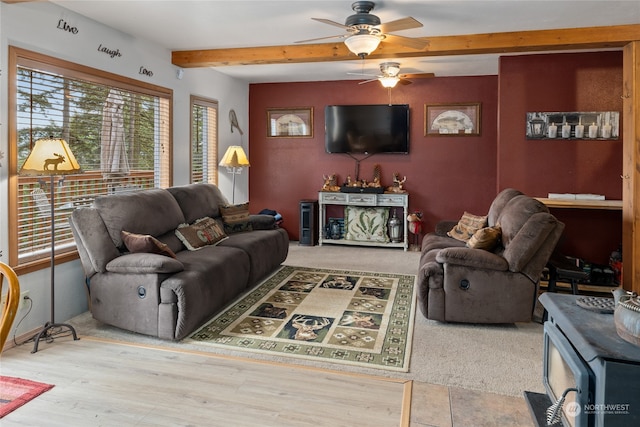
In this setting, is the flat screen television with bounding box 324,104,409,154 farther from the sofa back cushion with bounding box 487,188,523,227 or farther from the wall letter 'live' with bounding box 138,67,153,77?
the wall letter 'live' with bounding box 138,67,153,77

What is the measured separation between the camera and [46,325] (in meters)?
3.28

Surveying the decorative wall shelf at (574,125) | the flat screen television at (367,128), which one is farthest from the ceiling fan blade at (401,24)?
the flat screen television at (367,128)

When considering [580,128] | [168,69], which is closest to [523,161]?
[580,128]

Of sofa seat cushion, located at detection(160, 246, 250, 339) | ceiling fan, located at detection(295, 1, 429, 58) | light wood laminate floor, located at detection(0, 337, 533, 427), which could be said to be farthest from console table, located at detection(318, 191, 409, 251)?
light wood laminate floor, located at detection(0, 337, 533, 427)

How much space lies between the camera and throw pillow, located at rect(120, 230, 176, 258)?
3564 millimetres

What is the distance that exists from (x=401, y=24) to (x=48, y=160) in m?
2.70

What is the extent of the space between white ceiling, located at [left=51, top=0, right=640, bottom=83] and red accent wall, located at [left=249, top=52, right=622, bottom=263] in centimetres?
103

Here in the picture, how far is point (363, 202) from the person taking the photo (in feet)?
22.5

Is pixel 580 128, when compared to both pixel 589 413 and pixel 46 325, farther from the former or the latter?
pixel 46 325

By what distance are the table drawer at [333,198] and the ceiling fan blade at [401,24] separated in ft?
11.8

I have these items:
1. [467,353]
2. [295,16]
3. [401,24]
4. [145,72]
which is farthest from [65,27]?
[467,353]

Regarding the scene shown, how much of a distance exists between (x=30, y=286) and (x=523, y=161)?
16.3 ft

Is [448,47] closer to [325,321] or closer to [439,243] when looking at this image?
[439,243]

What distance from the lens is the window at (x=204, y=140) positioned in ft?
19.3
